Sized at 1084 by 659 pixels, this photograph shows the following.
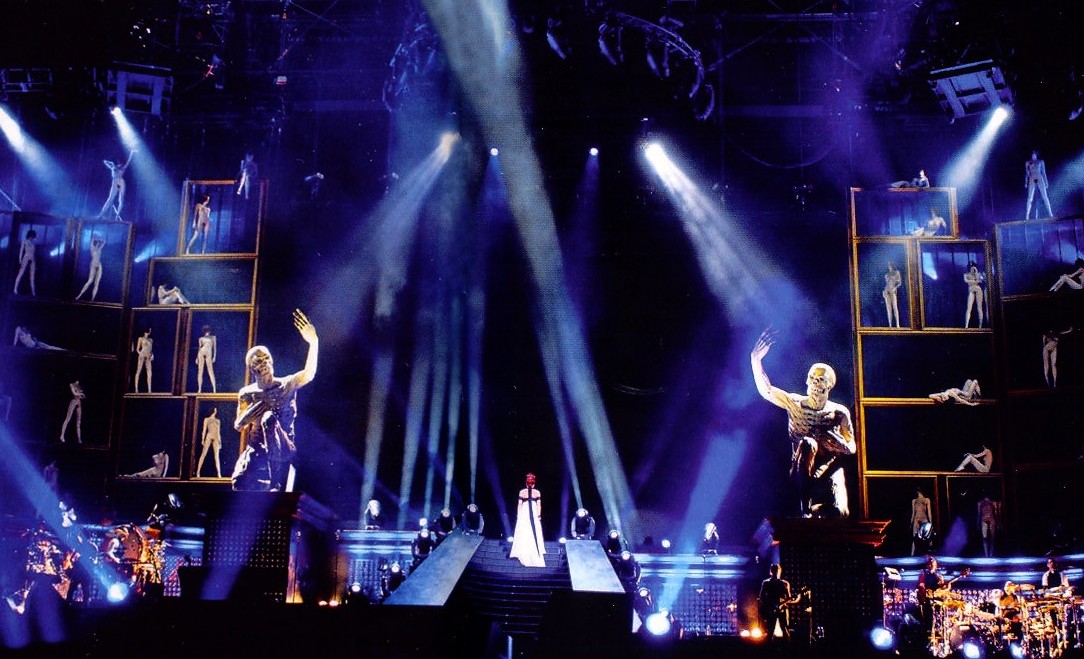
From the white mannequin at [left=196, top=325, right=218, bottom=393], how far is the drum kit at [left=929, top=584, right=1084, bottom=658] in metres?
11.3

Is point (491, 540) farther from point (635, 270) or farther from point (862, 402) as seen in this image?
point (862, 402)

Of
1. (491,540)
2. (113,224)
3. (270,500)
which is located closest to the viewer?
(270,500)

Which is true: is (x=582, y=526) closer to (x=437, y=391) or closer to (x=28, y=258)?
(x=437, y=391)

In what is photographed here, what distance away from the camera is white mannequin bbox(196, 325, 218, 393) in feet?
52.9

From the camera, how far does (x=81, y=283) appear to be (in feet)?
51.9

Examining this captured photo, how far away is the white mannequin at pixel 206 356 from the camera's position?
16109mm

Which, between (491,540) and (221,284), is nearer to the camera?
(491,540)

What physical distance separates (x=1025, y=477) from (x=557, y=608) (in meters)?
10.2

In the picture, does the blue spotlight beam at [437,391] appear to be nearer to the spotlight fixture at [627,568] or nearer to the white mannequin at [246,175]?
the white mannequin at [246,175]

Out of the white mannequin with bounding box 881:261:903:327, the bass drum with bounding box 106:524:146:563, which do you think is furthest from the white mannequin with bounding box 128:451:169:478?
the white mannequin with bounding box 881:261:903:327

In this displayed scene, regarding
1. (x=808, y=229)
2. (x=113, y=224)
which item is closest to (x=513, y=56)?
(x=808, y=229)

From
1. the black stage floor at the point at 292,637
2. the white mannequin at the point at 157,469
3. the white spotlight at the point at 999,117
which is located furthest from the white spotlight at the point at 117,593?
the white spotlight at the point at 999,117

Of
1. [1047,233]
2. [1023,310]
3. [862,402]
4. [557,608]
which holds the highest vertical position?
[1047,233]

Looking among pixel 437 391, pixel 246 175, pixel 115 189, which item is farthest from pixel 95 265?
pixel 437 391
